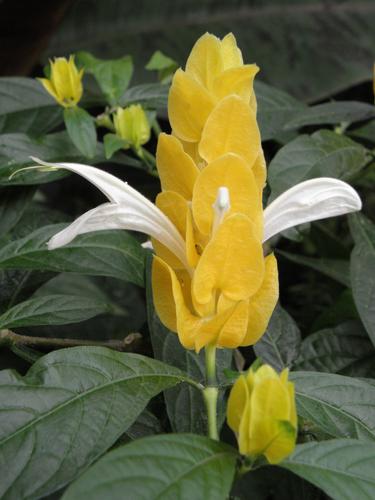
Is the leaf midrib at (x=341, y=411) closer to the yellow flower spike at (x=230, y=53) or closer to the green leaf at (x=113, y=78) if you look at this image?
the yellow flower spike at (x=230, y=53)

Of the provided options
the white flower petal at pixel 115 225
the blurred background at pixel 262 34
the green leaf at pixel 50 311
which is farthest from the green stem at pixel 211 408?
the blurred background at pixel 262 34

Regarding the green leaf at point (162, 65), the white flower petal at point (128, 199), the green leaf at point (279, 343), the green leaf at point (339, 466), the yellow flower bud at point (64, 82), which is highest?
the green leaf at point (162, 65)

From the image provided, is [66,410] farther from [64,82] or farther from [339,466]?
[64,82]

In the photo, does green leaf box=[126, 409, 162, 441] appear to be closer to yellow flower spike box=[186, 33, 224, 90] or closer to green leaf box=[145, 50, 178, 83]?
yellow flower spike box=[186, 33, 224, 90]

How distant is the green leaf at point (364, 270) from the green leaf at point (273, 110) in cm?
16

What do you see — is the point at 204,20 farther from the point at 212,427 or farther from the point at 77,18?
the point at 212,427

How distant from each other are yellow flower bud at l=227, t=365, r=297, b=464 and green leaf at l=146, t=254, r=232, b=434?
11 centimetres

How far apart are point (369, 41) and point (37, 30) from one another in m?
0.98

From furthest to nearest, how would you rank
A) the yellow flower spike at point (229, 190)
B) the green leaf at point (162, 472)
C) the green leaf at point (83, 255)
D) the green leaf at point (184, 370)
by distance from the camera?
the green leaf at point (83, 255), the green leaf at point (184, 370), the yellow flower spike at point (229, 190), the green leaf at point (162, 472)

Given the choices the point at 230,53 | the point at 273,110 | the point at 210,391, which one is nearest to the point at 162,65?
the point at 273,110

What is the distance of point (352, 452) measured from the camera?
1.70ft

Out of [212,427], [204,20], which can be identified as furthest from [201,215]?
[204,20]

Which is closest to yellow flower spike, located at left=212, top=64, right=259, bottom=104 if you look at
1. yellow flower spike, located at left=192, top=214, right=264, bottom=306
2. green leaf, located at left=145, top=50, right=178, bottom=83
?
yellow flower spike, located at left=192, top=214, right=264, bottom=306

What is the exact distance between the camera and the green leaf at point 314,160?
0.86 metres
